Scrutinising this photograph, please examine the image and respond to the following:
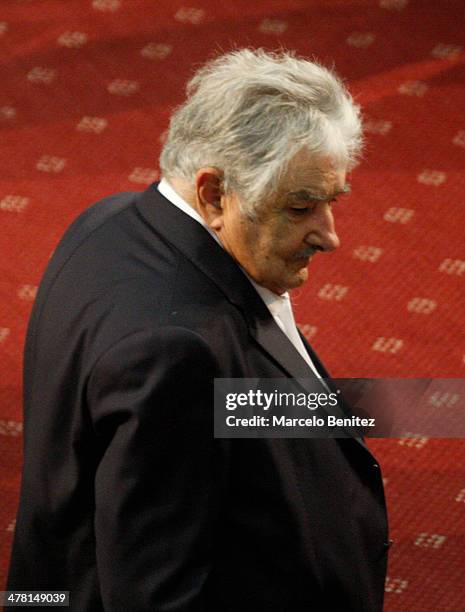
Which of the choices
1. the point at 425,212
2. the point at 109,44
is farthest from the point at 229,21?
the point at 425,212

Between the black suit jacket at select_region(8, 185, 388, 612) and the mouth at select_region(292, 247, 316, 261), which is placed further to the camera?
the mouth at select_region(292, 247, 316, 261)

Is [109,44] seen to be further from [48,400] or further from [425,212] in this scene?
[48,400]

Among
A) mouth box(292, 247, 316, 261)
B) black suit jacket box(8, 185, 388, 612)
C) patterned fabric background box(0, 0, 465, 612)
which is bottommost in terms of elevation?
patterned fabric background box(0, 0, 465, 612)

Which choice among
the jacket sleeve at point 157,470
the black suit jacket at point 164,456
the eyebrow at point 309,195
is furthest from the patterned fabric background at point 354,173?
the eyebrow at point 309,195

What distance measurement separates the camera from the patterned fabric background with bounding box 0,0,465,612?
3.07 meters

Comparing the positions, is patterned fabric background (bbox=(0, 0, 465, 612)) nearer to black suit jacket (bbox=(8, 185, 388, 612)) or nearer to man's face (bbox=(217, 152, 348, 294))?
black suit jacket (bbox=(8, 185, 388, 612))

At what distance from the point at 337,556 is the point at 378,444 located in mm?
1416

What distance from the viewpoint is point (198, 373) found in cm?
151

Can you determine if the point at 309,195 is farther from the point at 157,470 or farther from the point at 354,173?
the point at 354,173

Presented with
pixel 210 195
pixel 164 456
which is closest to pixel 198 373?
pixel 164 456

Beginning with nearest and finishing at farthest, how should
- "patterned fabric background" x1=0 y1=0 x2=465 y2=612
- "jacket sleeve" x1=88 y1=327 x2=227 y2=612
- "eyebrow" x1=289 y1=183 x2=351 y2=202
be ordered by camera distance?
"jacket sleeve" x1=88 y1=327 x2=227 y2=612 < "eyebrow" x1=289 y1=183 x2=351 y2=202 < "patterned fabric background" x1=0 y1=0 x2=465 y2=612

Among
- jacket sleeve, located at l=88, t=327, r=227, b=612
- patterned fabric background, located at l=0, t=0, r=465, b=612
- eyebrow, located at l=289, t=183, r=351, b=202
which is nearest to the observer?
jacket sleeve, located at l=88, t=327, r=227, b=612

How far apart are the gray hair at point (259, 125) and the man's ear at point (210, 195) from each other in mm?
13

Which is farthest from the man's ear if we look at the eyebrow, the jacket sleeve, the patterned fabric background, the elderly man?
the patterned fabric background
